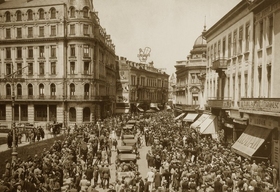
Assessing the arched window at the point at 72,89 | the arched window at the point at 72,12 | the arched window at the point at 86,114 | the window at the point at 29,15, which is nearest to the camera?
the arched window at the point at 72,12

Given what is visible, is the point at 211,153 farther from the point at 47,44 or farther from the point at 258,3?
the point at 47,44

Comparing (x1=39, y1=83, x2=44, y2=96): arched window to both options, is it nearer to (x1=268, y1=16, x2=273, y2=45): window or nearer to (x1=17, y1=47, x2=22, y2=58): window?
(x1=17, y1=47, x2=22, y2=58): window

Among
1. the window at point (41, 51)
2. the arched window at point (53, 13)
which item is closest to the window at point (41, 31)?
the window at point (41, 51)

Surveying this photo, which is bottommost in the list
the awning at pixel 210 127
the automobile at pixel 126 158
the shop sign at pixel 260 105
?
the automobile at pixel 126 158

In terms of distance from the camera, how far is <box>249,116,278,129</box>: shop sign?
18.1 m

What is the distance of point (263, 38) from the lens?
68.6 feet

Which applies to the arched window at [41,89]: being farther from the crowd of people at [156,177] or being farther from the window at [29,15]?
the crowd of people at [156,177]

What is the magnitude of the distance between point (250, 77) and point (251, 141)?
538cm

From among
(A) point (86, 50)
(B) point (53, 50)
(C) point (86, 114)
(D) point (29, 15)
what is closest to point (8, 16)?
(D) point (29, 15)

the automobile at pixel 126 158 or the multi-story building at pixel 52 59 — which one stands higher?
the multi-story building at pixel 52 59

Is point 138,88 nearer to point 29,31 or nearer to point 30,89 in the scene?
point 30,89

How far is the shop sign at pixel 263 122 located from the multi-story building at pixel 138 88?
57929mm

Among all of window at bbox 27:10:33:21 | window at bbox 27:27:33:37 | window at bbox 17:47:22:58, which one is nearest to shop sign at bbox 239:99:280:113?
window at bbox 27:27:33:37

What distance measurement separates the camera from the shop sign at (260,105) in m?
16.0
